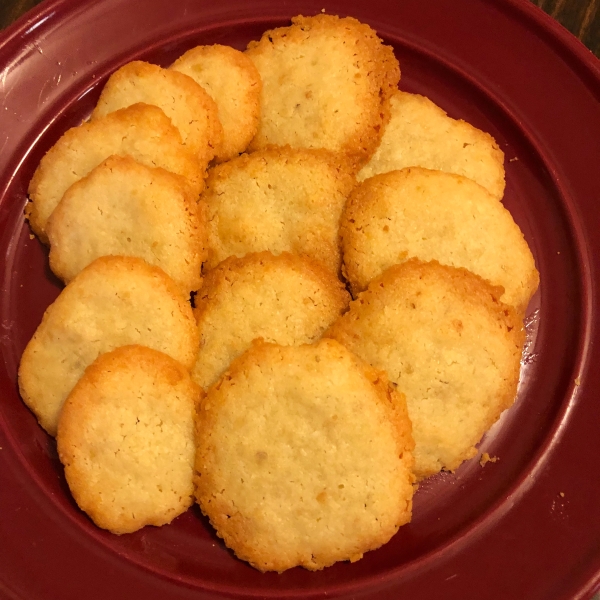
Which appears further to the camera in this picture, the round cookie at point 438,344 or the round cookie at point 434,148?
the round cookie at point 434,148

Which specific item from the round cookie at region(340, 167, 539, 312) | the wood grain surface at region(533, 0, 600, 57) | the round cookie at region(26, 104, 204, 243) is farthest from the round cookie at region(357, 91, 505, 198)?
the wood grain surface at region(533, 0, 600, 57)

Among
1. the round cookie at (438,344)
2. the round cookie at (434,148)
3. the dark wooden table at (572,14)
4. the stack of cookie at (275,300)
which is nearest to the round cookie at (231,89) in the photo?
the stack of cookie at (275,300)

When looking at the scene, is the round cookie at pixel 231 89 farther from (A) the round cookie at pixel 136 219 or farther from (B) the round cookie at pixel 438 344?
(B) the round cookie at pixel 438 344

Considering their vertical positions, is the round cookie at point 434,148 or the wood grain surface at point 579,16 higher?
the wood grain surface at point 579,16

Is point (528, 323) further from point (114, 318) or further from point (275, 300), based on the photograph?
point (114, 318)

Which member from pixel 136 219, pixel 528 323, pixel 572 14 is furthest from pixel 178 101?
pixel 572 14

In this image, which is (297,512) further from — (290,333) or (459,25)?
(459,25)
